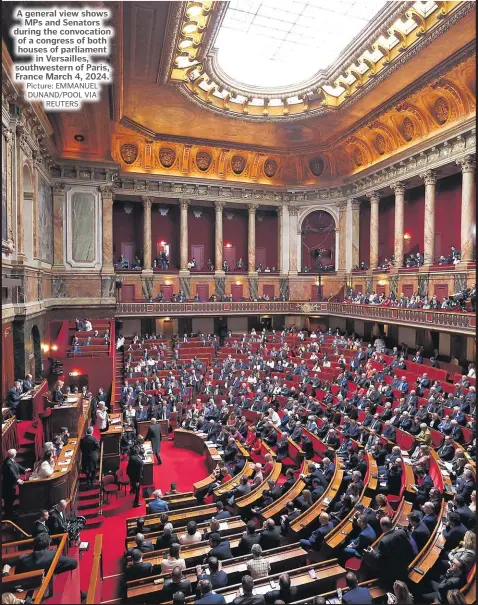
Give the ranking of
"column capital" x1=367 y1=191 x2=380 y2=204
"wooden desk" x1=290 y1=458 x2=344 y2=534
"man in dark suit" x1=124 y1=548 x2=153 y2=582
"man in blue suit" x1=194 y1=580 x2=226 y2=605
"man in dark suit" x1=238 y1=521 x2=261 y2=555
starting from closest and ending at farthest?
"man in blue suit" x1=194 y1=580 x2=226 y2=605 → "man in dark suit" x1=124 y1=548 x2=153 y2=582 → "man in dark suit" x1=238 y1=521 x2=261 y2=555 → "wooden desk" x1=290 y1=458 x2=344 y2=534 → "column capital" x1=367 y1=191 x2=380 y2=204

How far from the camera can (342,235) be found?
2642 centimetres

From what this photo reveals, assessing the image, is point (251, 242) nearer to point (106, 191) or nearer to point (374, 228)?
point (374, 228)

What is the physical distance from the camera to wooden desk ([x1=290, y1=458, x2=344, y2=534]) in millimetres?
7016

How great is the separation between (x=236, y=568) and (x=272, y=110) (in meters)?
20.7

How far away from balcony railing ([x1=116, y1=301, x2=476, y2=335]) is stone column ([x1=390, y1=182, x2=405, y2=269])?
3.42 metres

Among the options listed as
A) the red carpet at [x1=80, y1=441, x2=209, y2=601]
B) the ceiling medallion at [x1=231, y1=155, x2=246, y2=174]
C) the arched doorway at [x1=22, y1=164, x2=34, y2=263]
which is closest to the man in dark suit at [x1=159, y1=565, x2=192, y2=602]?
the red carpet at [x1=80, y1=441, x2=209, y2=601]

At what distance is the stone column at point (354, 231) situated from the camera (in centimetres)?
→ 2578

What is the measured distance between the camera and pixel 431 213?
783 inches

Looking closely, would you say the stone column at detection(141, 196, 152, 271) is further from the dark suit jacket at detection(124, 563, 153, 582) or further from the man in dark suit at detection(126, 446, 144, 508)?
the dark suit jacket at detection(124, 563, 153, 582)

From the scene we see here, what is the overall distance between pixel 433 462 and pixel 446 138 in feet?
48.5

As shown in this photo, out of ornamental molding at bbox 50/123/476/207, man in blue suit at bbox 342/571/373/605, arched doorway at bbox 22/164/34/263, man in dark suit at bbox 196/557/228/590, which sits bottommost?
man in dark suit at bbox 196/557/228/590

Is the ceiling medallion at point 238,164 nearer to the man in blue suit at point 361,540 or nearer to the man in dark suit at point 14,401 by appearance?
the man in dark suit at point 14,401

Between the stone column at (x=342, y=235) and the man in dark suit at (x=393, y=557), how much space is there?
863 inches

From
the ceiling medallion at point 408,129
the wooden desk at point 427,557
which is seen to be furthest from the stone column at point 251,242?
the wooden desk at point 427,557
